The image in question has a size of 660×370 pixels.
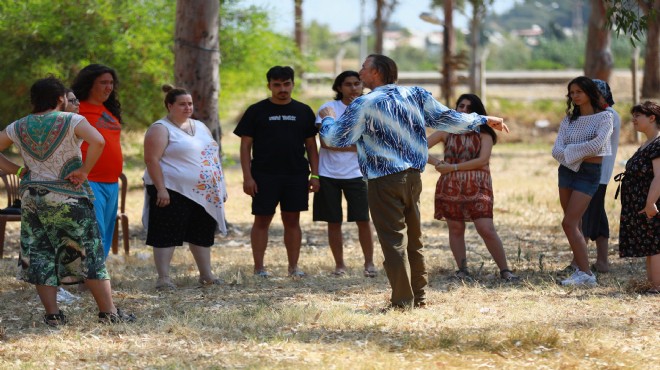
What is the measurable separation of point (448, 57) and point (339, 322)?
24.0 m

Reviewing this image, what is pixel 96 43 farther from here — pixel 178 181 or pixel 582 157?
pixel 582 157

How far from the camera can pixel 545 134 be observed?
32531 millimetres

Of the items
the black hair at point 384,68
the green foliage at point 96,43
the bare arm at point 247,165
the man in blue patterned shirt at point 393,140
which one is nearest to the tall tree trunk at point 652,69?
the green foliage at point 96,43

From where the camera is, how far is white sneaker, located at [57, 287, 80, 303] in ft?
27.9

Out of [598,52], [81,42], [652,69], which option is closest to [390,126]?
[81,42]

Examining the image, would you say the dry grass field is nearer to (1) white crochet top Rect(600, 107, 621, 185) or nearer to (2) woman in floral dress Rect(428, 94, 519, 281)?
(2) woman in floral dress Rect(428, 94, 519, 281)

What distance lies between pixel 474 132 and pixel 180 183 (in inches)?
102

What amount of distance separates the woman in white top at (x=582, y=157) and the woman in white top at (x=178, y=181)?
3044mm

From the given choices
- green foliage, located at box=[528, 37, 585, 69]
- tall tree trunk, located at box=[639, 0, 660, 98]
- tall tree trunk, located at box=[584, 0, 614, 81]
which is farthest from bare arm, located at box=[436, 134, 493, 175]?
green foliage, located at box=[528, 37, 585, 69]

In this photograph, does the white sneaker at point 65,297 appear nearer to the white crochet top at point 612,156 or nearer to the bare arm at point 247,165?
the bare arm at point 247,165

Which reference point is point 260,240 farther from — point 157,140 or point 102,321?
point 102,321

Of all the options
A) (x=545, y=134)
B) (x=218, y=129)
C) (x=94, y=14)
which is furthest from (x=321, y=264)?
(x=545, y=134)

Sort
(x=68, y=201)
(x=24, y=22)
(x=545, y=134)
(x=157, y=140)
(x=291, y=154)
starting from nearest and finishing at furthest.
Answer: (x=68, y=201) < (x=157, y=140) < (x=291, y=154) < (x=24, y=22) < (x=545, y=134)

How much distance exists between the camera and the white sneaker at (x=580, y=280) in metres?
9.06
